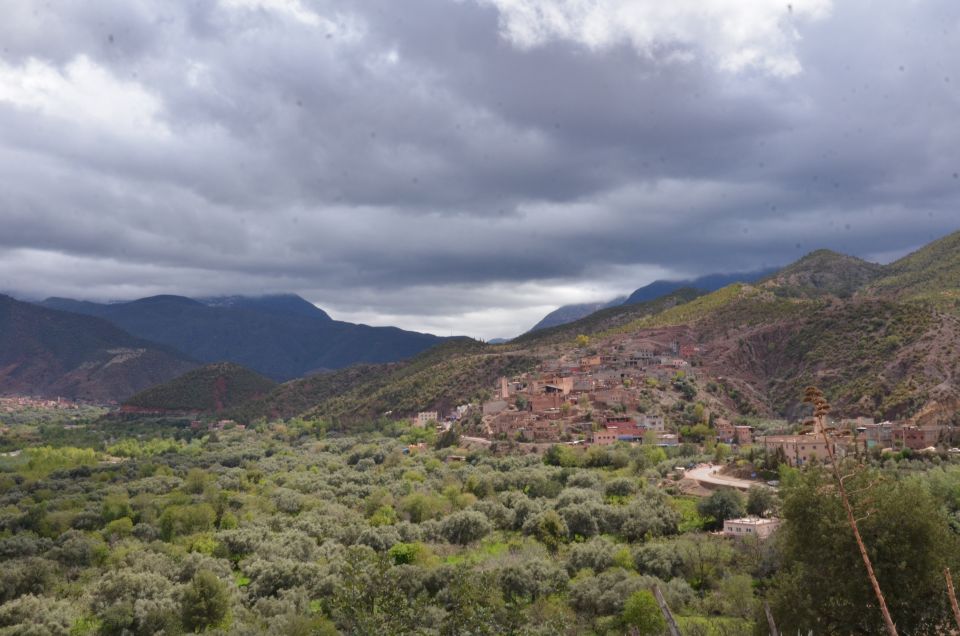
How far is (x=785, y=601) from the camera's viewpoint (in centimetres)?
1667

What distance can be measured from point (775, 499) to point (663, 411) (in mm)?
30504

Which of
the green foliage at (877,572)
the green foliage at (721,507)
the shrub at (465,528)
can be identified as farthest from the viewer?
the shrub at (465,528)

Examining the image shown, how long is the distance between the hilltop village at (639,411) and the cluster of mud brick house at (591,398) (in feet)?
0.27

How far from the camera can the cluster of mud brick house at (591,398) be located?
58.4 metres

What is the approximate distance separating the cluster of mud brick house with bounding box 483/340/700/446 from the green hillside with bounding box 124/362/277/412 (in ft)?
201

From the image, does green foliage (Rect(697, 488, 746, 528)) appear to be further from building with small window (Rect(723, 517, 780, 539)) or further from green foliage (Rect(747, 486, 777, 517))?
building with small window (Rect(723, 517, 780, 539))

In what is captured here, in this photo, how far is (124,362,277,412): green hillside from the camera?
395 feet

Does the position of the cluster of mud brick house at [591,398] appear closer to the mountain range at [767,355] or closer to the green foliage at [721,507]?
the mountain range at [767,355]

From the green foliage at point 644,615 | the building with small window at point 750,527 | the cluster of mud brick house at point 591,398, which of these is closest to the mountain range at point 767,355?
the cluster of mud brick house at point 591,398

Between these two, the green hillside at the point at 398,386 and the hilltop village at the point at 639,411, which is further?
the green hillside at the point at 398,386

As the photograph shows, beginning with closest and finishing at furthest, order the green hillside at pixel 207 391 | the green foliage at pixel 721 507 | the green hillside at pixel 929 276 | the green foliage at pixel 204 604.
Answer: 1. the green foliage at pixel 204 604
2. the green foliage at pixel 721 507
3. the green hillside at pixel 929 276
4. the green hillside at pixel 207 391

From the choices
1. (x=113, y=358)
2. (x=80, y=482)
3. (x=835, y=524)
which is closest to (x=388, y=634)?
(x=835, y=524)

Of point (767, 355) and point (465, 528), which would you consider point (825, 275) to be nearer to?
point (767, 355)

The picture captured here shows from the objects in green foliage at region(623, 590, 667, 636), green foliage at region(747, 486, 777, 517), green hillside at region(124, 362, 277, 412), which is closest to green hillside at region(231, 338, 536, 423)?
green hillside at region(124, 362, 277, 412)
